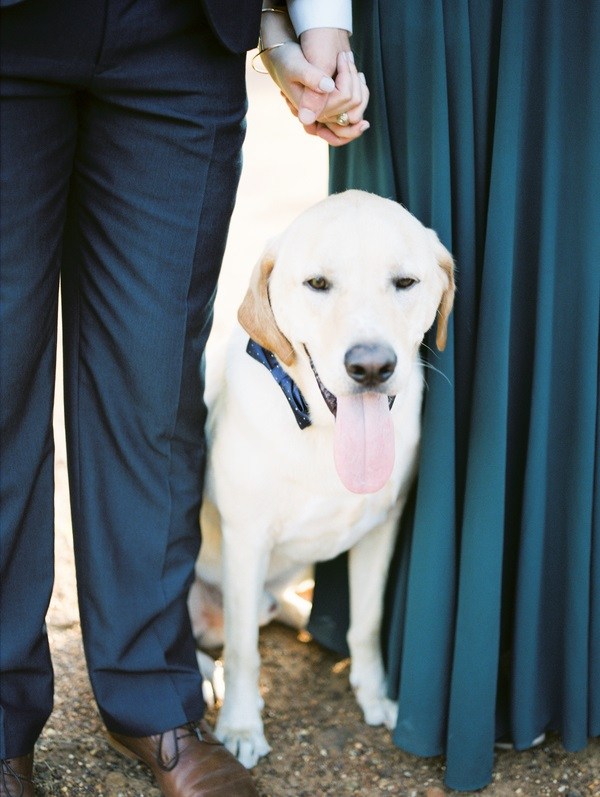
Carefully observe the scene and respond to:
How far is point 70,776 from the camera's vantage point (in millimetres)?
2227

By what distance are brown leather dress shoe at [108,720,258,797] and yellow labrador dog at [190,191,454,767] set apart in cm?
16

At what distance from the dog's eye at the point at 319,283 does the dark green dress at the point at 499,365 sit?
28cm

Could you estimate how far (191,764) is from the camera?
216cm

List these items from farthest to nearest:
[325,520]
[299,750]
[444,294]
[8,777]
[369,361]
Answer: [299,750]
[325,520]
[444,294]
[8,777]
[369,361]

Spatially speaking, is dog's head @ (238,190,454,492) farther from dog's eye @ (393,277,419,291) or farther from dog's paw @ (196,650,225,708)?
dog's paw @ (196,650,225,708)

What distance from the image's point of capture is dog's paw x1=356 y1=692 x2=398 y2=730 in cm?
248

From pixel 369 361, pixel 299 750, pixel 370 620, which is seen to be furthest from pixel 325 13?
pixel 299 750

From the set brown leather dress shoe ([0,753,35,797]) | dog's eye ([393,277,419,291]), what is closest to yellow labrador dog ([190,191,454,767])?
dog's eye ([393,277,419,291])

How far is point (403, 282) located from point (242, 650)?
1.03m

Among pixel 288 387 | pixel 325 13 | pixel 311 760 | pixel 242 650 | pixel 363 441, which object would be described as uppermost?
pixel 325 13

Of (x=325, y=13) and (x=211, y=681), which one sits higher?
(x=325, y=13)

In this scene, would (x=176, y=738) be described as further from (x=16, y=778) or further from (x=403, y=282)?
(x=403, y=282)

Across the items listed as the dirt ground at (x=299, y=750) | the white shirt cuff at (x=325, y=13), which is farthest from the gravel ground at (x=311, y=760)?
the white shirt cuff at (x=325, y=13)

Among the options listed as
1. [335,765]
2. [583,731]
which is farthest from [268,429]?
[583,731]
